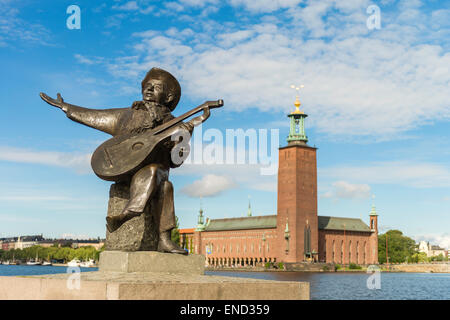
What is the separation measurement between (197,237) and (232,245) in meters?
9.86

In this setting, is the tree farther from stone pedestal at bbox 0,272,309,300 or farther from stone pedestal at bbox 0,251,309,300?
stone pedestal at bbox 0,272,309,300

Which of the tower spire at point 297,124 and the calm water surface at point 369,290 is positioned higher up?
the tower spire at point 297,124

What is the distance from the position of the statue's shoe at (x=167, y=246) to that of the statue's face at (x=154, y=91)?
196cm

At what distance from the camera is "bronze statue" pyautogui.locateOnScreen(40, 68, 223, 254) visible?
7426 mm

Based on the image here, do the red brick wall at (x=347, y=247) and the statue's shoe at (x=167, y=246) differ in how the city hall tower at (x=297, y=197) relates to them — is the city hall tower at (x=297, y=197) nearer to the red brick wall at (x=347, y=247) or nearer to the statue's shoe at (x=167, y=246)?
the red brick wall at (x=347, y=247)

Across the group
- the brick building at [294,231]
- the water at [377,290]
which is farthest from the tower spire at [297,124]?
the water at [377,290]

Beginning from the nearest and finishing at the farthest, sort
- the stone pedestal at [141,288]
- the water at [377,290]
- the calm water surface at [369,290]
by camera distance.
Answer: the stone pedestal at [141,288], the water at [377,290], the calm water surface at [369,290]

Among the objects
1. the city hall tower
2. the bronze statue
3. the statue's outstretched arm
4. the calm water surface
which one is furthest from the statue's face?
the city hall tower

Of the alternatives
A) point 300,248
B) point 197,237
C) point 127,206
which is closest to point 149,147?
point 127,206

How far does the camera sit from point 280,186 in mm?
100938

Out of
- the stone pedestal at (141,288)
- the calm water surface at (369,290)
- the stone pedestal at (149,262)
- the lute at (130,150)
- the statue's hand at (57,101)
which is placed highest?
the statue's hand at (57,101)

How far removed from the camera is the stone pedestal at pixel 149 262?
7.12 m

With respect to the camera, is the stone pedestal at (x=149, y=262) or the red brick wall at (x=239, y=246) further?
the red brick wall at (x=239, y=246)
